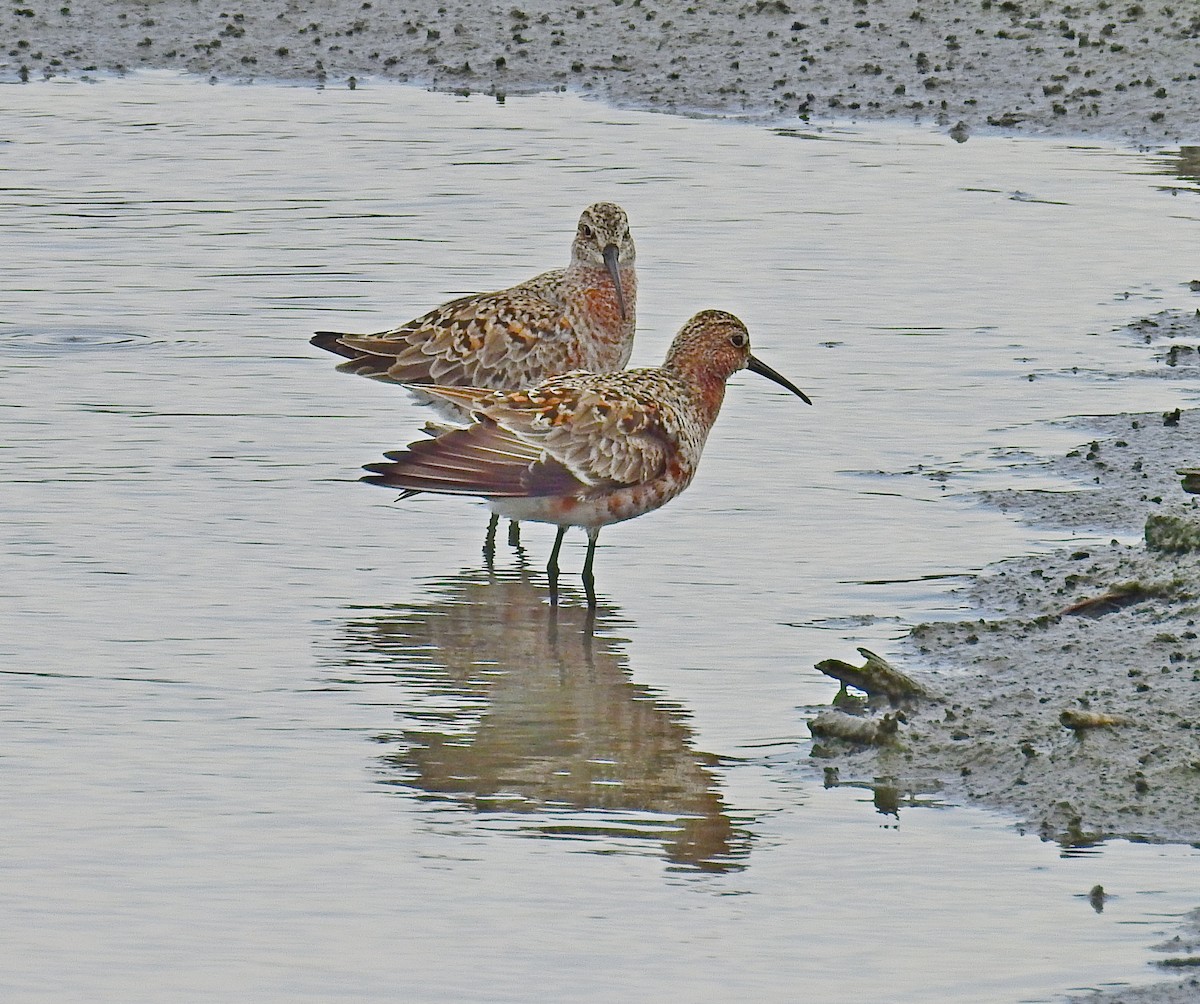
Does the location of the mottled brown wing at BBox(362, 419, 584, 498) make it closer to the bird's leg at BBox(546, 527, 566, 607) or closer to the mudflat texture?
the bird's leg at BBox(546, 527, 566, 607)

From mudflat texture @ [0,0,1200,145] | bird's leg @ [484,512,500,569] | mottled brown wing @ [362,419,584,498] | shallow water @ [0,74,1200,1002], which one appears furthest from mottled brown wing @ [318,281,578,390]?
mudflat texture @ [0,0,1200,145]

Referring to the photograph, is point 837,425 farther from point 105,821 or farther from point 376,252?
point 105,821

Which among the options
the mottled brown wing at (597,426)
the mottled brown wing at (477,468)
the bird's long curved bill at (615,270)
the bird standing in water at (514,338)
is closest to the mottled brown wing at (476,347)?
the bird standing in water at (514,338)

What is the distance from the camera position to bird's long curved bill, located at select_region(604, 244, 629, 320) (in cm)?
1162

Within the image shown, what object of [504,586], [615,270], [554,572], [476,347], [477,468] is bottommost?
[504,586]

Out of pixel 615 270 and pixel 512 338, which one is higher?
pixel 615 270

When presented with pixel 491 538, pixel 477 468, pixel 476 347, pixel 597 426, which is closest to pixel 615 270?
pixel 476 347

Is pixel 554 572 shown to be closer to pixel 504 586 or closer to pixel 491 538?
pixel 504 586

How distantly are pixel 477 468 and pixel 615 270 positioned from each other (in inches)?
107

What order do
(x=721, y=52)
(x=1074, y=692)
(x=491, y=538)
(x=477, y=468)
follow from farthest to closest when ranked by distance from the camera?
(x=721, y=52) < (x=491, y=538) < (x=477, y=468) < (x=1074, y=692)

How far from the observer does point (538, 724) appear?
813 centimetres

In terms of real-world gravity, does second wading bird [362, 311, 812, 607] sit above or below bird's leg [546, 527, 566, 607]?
above

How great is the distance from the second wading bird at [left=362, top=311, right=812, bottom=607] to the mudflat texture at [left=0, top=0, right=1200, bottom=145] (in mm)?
10712

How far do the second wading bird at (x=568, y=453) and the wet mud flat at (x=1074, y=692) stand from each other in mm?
1240
